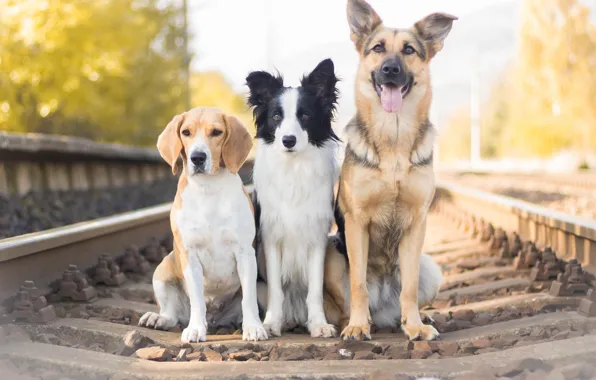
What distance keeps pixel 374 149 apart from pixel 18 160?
6.18 metres

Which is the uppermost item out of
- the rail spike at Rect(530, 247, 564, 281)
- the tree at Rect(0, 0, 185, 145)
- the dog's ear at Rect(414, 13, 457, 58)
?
the tree at Rect(0, 0, 185, 145)

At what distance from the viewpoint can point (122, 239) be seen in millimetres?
6258

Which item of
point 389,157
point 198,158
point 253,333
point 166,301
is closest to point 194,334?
point 253,333

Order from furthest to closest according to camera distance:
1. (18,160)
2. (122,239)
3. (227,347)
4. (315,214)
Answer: (18,160) → (122,239) → (315,214) → (227,347)

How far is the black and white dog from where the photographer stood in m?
4.30

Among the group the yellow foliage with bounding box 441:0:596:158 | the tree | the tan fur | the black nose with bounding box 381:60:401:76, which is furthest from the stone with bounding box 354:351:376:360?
the yellow foliage with bounding box 441:0:596:158

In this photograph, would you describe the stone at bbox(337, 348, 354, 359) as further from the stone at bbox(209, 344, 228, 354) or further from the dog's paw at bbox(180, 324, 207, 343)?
the dog's paw at bbox(180, 324, 207, 343)

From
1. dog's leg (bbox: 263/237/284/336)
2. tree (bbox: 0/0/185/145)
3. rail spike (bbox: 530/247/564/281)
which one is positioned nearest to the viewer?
dog's leg (bbox: 263/237/284/336)

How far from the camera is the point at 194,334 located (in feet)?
12.7

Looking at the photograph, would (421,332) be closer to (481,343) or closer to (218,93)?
(481,343)

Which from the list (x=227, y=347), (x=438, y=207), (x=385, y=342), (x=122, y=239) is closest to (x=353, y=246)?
(x=385, y=342)

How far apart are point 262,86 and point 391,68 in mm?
844

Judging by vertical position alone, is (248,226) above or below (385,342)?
above

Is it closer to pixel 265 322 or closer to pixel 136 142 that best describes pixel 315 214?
pixel 265 322
